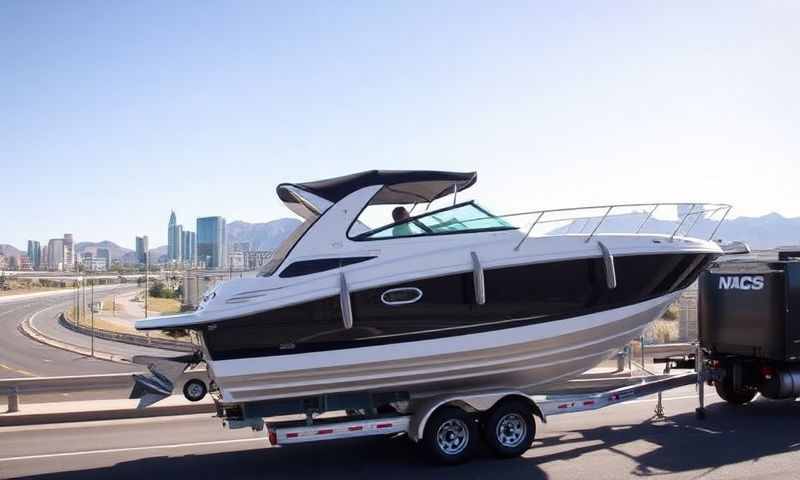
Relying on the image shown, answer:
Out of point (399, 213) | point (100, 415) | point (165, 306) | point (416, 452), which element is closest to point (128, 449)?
point (100, 415)

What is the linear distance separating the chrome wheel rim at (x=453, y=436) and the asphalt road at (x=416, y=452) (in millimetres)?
244

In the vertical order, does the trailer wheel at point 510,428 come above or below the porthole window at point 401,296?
below

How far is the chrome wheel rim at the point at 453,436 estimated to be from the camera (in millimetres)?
7840

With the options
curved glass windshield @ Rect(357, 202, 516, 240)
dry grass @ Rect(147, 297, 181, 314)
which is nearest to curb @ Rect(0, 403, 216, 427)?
curved glass windshield @ Rect(357, 202, 516, 240)

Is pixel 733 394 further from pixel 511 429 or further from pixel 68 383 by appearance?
pixel 68 383

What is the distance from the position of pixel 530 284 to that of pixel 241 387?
364cm

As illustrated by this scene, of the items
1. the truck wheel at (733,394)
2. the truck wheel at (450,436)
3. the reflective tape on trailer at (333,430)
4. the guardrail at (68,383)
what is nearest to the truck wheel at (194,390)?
the reflective tape on trailer at (333,430)

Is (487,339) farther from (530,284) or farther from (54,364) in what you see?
(54,364)

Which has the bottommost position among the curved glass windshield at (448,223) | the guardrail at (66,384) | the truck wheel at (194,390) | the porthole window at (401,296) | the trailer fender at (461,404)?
the guardrail at (66,384)

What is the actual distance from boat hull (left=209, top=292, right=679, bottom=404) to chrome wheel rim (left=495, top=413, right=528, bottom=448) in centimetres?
45

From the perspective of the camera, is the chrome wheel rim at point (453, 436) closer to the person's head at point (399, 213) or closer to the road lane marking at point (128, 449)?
the person's head at point (399, 213)

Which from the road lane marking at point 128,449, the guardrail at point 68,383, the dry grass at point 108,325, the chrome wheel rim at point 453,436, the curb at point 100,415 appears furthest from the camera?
the dry grass at point 108,325

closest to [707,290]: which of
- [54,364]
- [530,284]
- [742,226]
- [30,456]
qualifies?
[530,284]

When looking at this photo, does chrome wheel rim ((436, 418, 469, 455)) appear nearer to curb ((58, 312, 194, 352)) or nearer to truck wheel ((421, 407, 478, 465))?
truck wheel ((421, 407, 478, 465))
